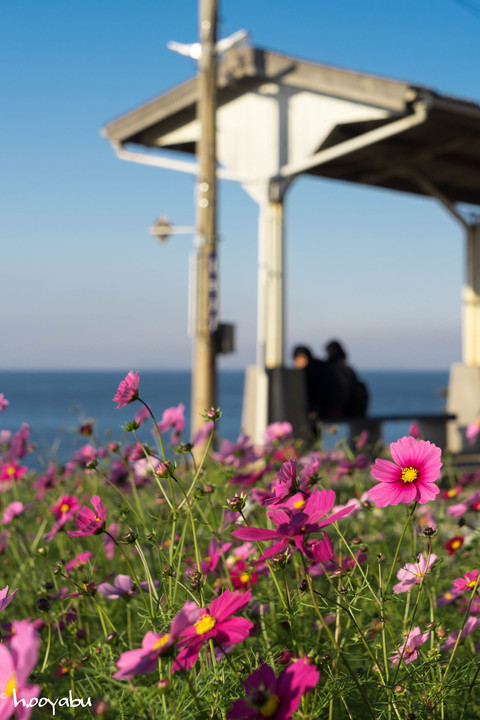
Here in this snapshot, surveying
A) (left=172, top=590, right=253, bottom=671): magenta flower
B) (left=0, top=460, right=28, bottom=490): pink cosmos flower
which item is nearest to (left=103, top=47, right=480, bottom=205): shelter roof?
(left=0, top=460, right=28, bottom=490): pink cosmos flower

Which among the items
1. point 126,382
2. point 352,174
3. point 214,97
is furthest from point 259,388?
point 126,382

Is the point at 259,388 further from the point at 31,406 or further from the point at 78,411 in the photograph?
the point at 31,406

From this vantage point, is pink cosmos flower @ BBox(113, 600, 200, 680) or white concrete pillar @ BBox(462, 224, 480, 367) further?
white concrete pillar @ BBox(462, 224, 480, 367)

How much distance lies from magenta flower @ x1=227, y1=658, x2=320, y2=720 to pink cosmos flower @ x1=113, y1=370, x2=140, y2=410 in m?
0.47

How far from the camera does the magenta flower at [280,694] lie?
29.2 inches

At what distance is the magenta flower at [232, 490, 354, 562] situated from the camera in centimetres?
89

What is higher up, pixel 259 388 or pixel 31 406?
pixel 259 388

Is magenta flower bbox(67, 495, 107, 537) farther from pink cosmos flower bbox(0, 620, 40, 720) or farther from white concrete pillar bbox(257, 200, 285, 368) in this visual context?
white concrete pillar bbox(257, 200, 285, 368)

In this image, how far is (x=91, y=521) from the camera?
1.17m

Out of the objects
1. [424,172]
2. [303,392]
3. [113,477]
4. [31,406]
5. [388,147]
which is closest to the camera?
[113,477]

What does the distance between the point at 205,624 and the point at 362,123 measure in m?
6.36

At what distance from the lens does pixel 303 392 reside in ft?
22.9

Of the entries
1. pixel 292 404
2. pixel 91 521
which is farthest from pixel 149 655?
pixel 292 404

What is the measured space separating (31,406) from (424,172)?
68552 millimetres
